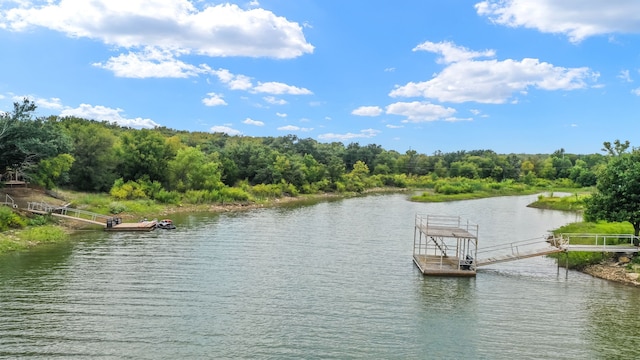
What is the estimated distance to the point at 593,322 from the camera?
80.1ft

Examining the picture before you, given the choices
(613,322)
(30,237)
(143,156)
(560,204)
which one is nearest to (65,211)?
(30,237)

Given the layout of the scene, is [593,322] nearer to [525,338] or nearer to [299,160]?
[525,338]

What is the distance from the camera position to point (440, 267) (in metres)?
34.5

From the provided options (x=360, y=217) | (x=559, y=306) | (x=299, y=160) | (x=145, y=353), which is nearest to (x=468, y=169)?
(x=299, y=160)

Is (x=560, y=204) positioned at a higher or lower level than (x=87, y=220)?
higher

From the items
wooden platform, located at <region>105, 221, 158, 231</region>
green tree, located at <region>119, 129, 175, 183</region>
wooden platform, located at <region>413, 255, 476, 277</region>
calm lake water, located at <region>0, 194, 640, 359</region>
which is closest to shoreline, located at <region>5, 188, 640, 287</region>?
calm lake water, located at <region>0, 194, 640, 359</region>

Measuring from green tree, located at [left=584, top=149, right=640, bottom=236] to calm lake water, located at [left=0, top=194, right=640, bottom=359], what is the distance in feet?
19.2

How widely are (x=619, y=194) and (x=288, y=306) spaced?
28379mm

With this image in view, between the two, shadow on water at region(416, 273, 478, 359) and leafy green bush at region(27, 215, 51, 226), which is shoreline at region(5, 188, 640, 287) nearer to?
leafy green bush at region(27, 215, 51, 226)

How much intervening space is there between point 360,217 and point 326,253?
2755cm

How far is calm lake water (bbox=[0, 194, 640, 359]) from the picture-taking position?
20.2 metres

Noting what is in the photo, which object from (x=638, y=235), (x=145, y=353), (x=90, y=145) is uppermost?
(x=90, y=145)

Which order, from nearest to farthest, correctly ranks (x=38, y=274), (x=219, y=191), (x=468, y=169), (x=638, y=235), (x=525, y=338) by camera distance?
1. (x=525, y=338)
2. (x=38, y=274)
3. (x=638, y=235)
4. (x=219, y=191)
5. (x=468, y=169)

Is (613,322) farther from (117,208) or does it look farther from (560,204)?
(560,204)
